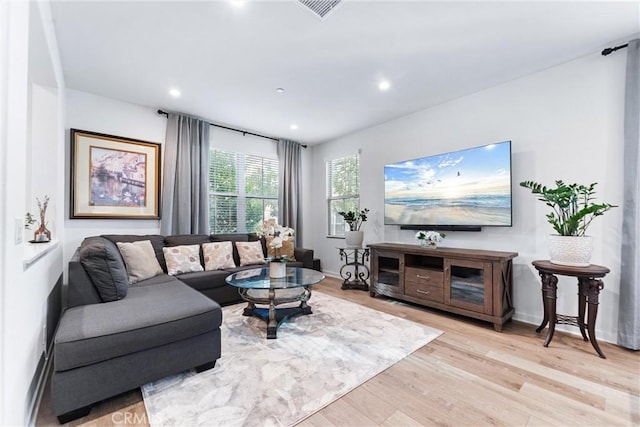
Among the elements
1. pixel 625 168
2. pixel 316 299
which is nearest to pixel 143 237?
pixel 316 299

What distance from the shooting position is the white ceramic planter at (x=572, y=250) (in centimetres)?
224

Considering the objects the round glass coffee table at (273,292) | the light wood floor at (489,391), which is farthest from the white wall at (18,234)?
the round glass coffee table at (273,292)

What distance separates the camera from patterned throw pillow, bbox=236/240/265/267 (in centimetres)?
392

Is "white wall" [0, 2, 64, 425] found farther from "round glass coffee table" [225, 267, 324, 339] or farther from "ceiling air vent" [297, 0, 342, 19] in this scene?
"ceiling air vent" [297, 0, 342, 19]

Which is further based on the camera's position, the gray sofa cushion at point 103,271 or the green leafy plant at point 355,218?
the green leafy plant at point 355,218

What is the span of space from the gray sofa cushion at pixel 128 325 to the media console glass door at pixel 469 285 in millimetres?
2428

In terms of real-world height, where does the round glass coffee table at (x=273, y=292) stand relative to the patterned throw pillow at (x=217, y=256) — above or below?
below

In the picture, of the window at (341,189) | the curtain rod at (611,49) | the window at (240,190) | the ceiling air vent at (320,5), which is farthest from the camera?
the window at (341,189)

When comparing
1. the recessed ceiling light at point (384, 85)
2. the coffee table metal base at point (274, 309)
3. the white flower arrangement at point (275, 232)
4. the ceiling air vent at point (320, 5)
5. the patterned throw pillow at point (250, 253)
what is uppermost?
the ceiling air vent at point (320, 5)

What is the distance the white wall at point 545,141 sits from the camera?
8.00ft

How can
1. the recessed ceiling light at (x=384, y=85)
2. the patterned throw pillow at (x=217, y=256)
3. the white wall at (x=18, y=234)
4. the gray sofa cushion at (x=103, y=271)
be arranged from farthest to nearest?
the patterned throw pillow at (x=217, y=256), the recessed ceiling light at (x=384, y=85), the gray sofa cushion at (x=103, y=271), the white wall at (x=18, y=234)

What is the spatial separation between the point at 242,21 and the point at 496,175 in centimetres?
289

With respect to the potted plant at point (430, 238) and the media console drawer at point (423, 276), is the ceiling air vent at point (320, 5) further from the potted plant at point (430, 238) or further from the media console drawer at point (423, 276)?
the media console drawer at point (423, 276)

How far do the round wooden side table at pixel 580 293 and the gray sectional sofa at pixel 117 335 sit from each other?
277 cm
